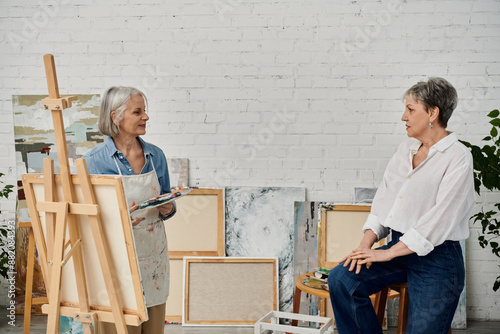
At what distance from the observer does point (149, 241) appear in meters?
2.52

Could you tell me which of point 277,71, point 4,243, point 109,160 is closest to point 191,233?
point 277,71

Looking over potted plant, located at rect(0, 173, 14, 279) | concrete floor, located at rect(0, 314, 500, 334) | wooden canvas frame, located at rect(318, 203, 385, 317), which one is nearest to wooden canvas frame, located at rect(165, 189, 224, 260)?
concrete floor, located at rect(0, 314, 500, 334)

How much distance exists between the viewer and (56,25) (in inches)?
162

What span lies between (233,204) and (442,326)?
6.58ft

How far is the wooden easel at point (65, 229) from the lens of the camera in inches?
81.3

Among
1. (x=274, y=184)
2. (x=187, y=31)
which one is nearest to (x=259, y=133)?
(x=274, y=184)

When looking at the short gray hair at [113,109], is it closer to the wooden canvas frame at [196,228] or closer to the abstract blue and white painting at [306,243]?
the wooden canvas frame at [196,228]

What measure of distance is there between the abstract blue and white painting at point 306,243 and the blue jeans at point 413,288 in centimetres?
151

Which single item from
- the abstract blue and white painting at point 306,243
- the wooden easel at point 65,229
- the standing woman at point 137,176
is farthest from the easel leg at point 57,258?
the abstract blue and white painting at point 306,243

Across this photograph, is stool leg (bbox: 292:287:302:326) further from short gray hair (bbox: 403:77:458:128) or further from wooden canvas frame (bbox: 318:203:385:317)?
short gray hair (bbox: 403:77:458:128)

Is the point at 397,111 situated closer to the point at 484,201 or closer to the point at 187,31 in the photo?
the point at 484,201

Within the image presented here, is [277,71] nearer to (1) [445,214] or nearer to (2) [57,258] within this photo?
(1) [445,214]

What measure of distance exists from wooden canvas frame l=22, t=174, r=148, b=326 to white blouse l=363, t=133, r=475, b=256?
113 centimetres

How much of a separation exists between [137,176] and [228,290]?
5.72 feet
